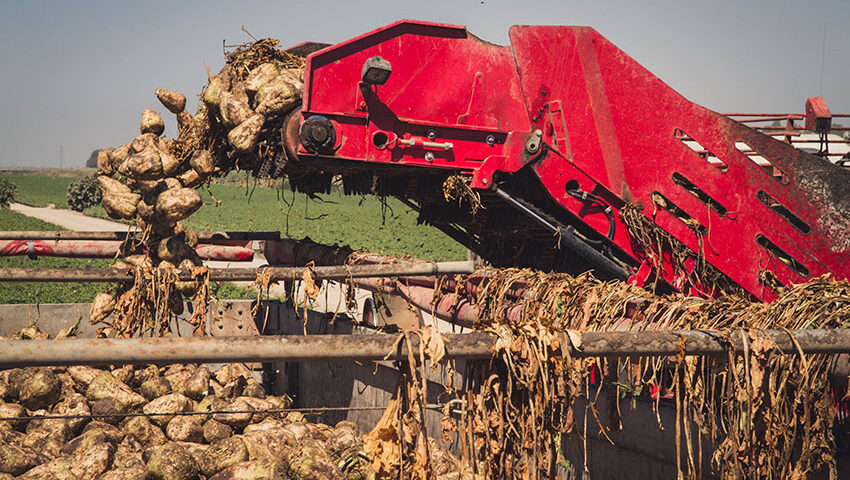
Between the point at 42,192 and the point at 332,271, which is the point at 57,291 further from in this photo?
the point at 42,192

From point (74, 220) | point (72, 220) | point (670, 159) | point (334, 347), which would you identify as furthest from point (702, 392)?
point (74, 220)

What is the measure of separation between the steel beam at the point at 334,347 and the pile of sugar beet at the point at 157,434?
2431mm

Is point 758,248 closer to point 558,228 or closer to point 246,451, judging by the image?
point 558,228

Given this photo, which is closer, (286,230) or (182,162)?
(182,162)

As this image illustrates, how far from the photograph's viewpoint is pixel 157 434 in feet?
20.6

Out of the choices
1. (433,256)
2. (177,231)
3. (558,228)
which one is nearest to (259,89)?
(177,231)

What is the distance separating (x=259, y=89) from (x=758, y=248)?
4.32 meters

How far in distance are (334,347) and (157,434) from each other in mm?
4239

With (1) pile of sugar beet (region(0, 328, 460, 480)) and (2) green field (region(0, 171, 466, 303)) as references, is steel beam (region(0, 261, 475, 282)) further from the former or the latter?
(1) pile of sugar beet (region(0, 328, 460, 480))

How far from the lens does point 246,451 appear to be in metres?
5.82

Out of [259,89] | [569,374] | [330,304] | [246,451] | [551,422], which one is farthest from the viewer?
[330,304]

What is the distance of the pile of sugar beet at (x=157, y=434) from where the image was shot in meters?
5.36

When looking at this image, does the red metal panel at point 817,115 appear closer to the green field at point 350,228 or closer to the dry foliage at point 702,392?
the dry foliage at point 702,392

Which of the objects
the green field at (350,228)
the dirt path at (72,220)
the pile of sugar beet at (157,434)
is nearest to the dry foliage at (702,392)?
the pile of sugar beet at (157,434)
